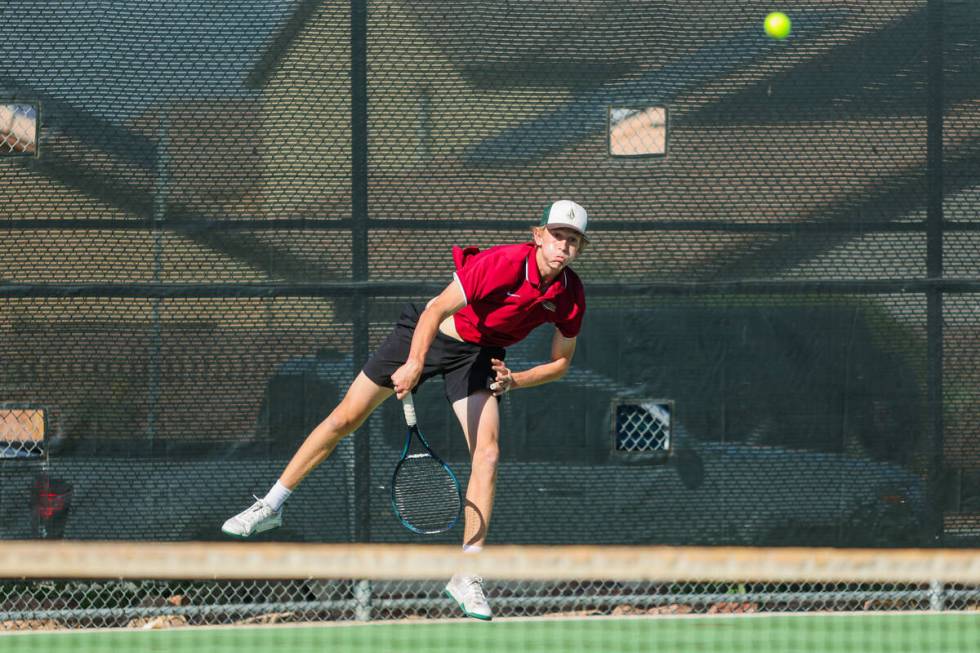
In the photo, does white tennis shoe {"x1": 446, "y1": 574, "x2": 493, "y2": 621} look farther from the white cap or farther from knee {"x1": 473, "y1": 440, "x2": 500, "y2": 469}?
the white cap

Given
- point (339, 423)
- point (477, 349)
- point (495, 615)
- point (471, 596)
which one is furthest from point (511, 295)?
point (495, 615)

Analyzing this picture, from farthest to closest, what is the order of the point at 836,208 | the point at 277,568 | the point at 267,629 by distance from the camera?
the point at 836,208 < the point at 267,629 < the point at 277,568

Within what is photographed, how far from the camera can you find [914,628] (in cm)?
547

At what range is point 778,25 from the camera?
5.73 meters

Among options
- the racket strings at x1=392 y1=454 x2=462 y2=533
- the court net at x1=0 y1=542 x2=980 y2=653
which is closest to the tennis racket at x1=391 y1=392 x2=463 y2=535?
the racket strings at x1=392 y1=454 x2=462 y2=533

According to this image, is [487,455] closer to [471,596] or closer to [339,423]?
[471,596]

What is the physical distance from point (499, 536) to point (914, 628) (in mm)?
1757

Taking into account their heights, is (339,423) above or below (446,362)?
below

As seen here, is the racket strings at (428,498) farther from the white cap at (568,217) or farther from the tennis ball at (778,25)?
the tennis ball at (778,25)

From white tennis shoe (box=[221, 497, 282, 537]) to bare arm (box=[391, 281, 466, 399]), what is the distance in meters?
0.82

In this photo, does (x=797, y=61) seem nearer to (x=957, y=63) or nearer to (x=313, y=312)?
(x=957, y=63)

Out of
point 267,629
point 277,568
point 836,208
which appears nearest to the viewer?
point 277,568

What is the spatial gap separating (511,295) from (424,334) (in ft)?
1.18

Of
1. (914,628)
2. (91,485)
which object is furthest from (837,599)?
(91,485)
